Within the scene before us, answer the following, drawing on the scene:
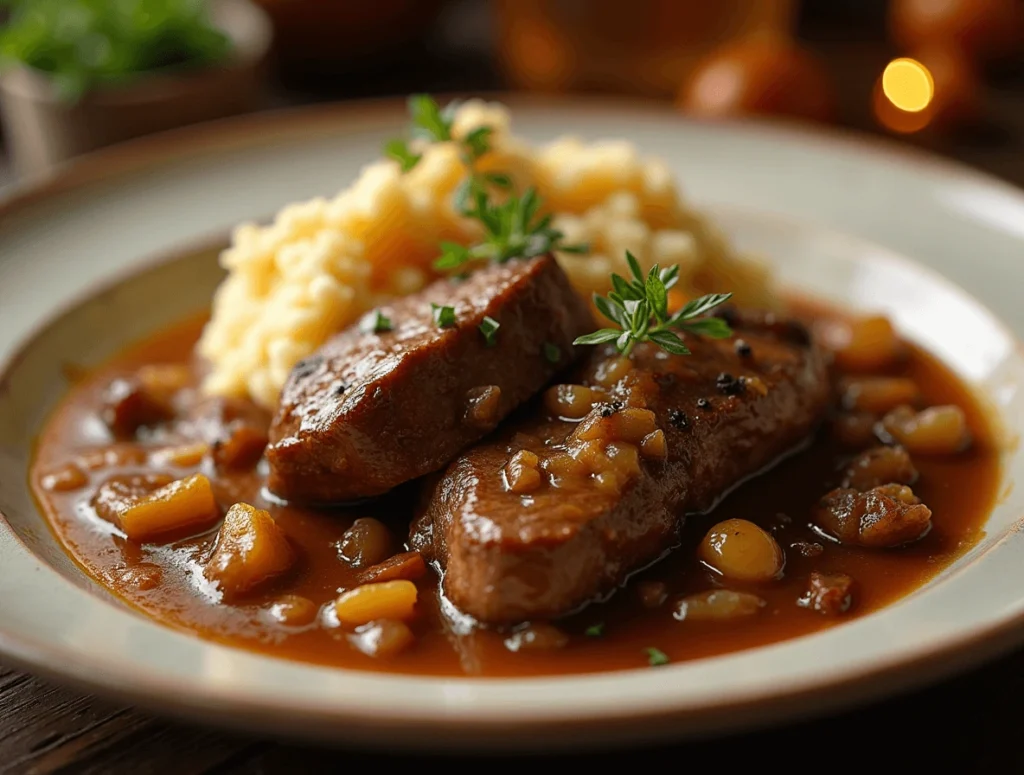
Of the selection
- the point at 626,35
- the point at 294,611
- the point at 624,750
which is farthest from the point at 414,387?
the point at 626,35

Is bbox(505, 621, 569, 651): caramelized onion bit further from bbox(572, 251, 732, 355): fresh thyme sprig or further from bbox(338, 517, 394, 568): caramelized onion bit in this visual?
bbox(572, 251, 732, 355): fresh thyme sprig

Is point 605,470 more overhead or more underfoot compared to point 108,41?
more underfoot

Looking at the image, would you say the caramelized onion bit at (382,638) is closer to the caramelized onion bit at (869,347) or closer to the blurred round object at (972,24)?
the caramelized onion bit at (869,347)

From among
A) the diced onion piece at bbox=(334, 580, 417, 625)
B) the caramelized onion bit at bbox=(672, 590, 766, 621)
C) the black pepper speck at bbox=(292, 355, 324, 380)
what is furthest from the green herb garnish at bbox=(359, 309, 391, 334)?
the caramelized onion bit at bbox=(672, 590, 766, 621)

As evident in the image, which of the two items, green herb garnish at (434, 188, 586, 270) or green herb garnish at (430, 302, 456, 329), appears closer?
green herb garnish at (430, 302, 456, 329)

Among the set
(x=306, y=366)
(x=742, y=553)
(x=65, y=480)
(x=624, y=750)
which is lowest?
(x=65, y=480)

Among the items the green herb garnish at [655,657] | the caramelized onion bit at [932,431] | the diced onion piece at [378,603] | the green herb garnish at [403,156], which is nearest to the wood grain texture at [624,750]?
the green herb garnish at [655,657]

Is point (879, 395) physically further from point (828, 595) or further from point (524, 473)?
point (524, 473)
